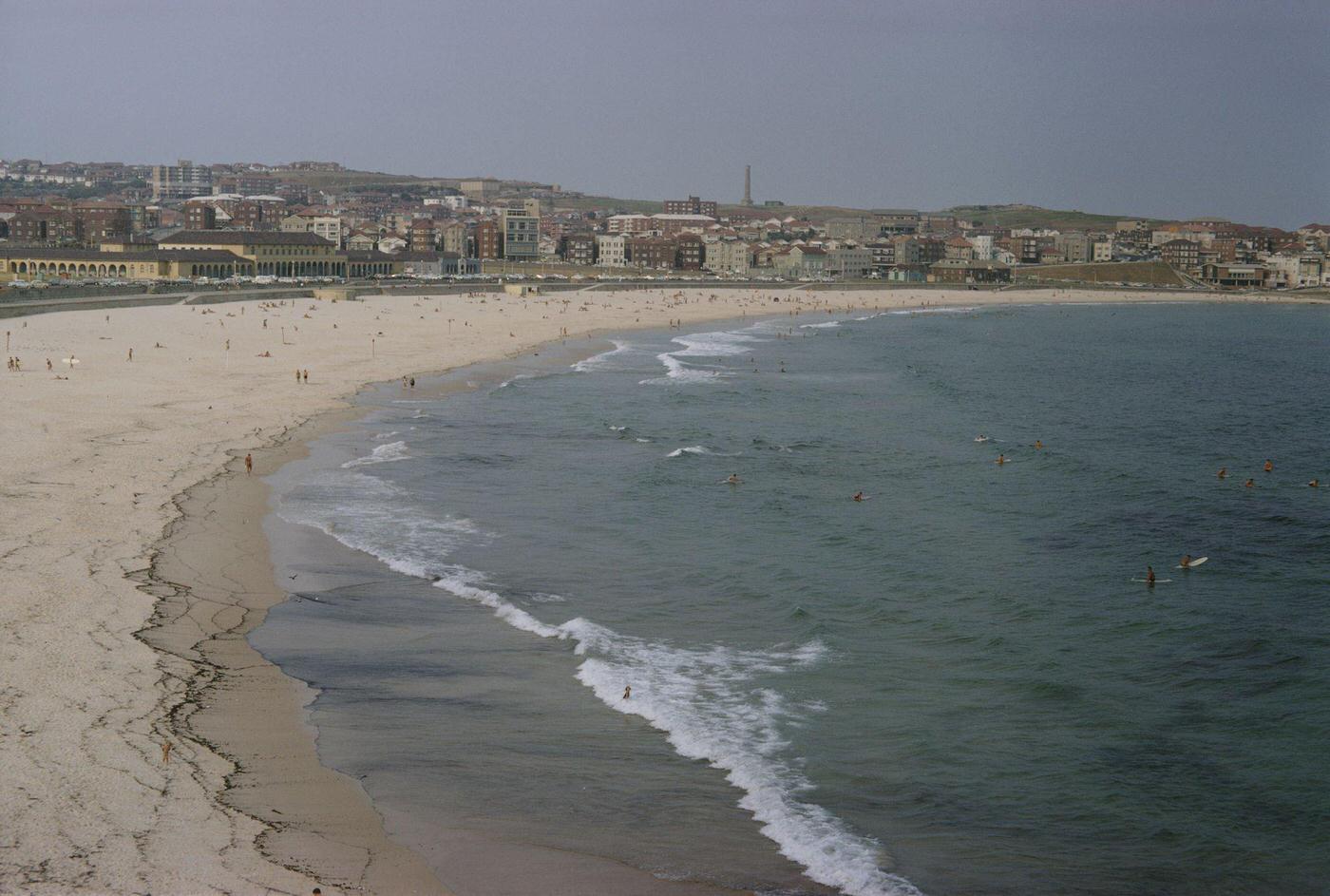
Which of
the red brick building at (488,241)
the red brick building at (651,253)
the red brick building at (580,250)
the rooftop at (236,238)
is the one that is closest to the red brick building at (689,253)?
the red brick building at (651,253)

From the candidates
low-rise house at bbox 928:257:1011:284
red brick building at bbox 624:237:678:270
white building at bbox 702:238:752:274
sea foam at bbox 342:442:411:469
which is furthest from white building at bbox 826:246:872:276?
sea foam at bbox 342:442:411:469

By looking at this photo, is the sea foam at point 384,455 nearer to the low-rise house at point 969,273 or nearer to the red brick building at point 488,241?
the red brick building at point 488,241

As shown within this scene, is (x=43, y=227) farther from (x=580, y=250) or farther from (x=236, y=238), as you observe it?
(x=580, y=250)

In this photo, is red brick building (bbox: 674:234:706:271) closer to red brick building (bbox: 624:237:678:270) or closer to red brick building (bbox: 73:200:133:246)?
red brick building (bbox: 624:237:678:270)

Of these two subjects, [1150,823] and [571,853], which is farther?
[1150,823]

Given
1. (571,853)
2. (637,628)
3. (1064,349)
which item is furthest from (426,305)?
(571,853)

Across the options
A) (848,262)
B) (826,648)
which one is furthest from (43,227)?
(826,648)

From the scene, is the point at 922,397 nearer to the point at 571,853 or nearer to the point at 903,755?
the point at 903,755
